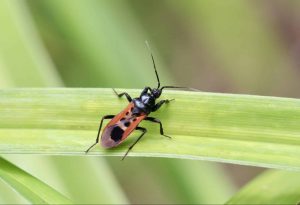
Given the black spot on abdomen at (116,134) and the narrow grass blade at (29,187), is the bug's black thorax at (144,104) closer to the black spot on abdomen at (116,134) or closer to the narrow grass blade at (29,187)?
the black spot on abdomen at (116,134)

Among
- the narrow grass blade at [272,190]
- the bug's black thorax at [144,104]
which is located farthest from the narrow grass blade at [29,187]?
the narrow grass blade at [272,190]

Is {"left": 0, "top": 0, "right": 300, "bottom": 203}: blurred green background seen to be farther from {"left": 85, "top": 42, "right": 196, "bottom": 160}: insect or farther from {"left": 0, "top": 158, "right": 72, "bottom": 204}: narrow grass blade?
{"left": 0, "top": 158, "right": 72, "bottom": 204}: narrow grass blade

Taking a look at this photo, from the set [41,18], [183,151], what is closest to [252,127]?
[183,151]

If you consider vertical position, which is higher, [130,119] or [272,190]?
[130,119]

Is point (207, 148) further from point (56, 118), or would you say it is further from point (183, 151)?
Result: point (56, 118)

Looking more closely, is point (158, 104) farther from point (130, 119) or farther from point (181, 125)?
point (181, 125)

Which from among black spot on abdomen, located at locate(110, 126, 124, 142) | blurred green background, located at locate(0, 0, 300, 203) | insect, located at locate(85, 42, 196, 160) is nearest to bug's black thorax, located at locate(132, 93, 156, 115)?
insect, located at locate(85, 42, 196, 160)

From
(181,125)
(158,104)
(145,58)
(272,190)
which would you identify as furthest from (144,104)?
(145,58)
